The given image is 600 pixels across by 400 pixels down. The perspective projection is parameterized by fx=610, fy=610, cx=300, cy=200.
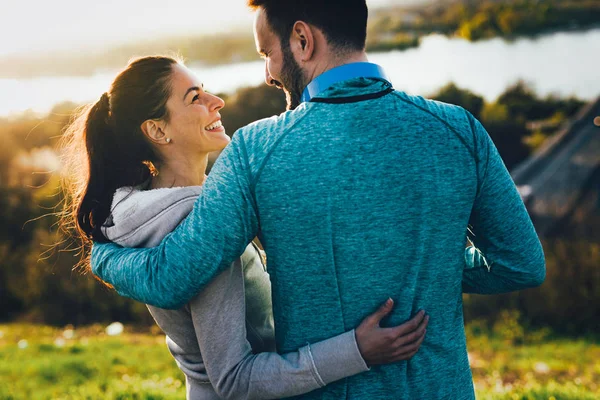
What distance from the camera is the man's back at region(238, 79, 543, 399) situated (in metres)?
1.40

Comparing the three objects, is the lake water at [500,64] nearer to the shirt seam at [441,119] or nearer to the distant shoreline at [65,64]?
the distant shoreline at [65,64]

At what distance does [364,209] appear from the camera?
4.61ft

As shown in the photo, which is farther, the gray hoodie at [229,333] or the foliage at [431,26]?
the foliage at [431,26]

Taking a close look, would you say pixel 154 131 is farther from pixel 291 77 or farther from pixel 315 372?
pixel 315 372

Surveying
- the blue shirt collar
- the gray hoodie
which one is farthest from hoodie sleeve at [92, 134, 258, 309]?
the blue shirt collar

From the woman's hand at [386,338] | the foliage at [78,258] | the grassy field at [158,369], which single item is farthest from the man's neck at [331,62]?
the foliage at [78,258]

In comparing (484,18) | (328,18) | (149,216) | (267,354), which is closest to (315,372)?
(267,354)

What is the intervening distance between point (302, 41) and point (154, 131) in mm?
620

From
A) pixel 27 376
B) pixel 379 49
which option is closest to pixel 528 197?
pixel 379 49

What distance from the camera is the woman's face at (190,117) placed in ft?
6.37

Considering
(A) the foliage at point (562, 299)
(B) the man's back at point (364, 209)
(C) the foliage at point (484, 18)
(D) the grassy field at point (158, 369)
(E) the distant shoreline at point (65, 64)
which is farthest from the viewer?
(E) the distant shoreline at point (65, 64)

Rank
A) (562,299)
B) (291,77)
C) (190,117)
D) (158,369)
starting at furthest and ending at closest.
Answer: (562,299) < (158,369) < (190,117) < (291,77)

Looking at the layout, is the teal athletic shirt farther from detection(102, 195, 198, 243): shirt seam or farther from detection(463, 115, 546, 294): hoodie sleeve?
detection(102, 195, 198, 243): shirt seam

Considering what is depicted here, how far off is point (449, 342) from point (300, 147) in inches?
25.2
